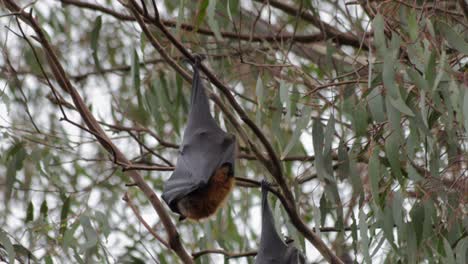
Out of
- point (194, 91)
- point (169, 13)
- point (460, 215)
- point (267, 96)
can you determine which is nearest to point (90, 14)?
point (169, 13)

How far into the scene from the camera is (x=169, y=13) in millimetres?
6203

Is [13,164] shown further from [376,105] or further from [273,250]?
[376,105]

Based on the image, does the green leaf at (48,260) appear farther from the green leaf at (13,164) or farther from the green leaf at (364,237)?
the green leaf at (364,237)

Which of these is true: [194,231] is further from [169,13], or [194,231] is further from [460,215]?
[460,215]

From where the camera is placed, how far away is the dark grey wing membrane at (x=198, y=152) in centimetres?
366

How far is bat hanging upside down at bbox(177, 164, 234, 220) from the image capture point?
372 cm

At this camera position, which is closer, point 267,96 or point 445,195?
point 445,195

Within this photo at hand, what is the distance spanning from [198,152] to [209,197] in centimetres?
21

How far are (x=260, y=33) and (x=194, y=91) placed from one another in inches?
69.4

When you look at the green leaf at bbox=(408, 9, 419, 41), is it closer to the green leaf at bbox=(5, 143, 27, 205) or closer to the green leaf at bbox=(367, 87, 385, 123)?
the green leaf at bbox=(367, 87, 385, 123)

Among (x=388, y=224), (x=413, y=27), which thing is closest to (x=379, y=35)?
(x=413, y=27)

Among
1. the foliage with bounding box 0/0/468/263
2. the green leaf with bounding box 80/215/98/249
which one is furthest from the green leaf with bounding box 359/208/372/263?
the green leaf with bounding box 80/215/98/249

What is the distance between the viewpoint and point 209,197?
3.73 metres

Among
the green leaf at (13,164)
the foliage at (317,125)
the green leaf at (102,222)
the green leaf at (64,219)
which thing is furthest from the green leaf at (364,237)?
the green leaf at (13,164)
